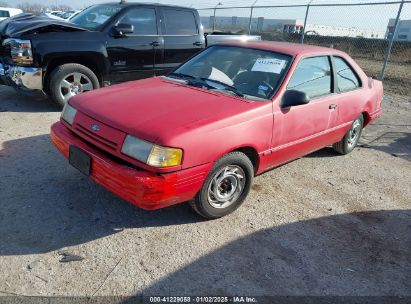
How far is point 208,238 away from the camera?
326 cm

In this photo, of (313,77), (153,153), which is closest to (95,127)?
(153,153)

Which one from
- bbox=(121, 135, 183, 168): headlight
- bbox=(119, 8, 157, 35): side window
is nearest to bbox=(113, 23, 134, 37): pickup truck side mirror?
bbox=(119, 8, 157, 35): side window

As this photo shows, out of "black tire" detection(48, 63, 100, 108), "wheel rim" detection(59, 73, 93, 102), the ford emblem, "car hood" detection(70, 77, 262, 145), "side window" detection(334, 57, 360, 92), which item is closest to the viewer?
"car hood" detection(70, 77, 262, 145)

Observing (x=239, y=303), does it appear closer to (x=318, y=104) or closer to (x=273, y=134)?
(x=273, y=134)

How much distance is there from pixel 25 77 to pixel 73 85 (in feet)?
2.42

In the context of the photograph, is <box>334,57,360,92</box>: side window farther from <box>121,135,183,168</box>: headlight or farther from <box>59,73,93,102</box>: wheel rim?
<box>59,73,93,102</box>: wheel rim

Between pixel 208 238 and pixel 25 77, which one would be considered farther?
pixel 25 77

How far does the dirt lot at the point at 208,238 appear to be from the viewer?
2732 mm

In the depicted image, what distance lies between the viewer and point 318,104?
418 cm

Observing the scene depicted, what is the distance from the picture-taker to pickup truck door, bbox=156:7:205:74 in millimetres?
7250

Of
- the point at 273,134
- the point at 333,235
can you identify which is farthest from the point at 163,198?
the point at 333,235

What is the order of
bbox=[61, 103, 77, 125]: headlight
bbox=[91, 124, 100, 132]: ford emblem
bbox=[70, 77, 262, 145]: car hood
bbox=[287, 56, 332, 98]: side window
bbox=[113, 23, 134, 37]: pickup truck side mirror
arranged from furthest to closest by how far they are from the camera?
bbox=[113, 23, 134, 37]: pickup truck side mirror
bbox=[287, 56, 332, 98]: side window
bbox=[61, 103, 77, 125]: headlight
bbox=[91, 124, 100, 132]: ford emblem
bbox=[70, 77, 262, 145]: car hood

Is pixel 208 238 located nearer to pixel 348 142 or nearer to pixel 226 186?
pixel 226 186

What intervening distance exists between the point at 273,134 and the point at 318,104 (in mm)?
850
